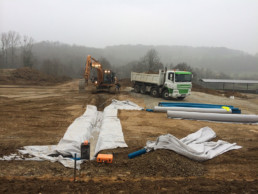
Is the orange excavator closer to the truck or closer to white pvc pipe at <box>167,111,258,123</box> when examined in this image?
the truck

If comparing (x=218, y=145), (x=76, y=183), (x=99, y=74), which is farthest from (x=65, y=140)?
(x=99, y=74)

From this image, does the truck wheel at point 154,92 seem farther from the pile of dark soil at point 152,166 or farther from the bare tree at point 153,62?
the bare tree at point 153,62

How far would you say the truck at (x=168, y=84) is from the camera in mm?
16875

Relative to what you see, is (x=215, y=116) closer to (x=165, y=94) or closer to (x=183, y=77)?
(x=183, y=77)

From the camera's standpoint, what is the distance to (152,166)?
484cm

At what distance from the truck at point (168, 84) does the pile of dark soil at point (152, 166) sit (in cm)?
1218

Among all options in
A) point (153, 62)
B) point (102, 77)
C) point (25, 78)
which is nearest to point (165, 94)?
point (102, 77)

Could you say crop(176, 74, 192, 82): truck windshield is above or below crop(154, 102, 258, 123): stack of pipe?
above

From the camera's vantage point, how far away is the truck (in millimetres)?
16875

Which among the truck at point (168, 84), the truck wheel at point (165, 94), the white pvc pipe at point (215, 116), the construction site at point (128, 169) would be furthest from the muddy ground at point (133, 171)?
the truck wheel at point (165, 94)

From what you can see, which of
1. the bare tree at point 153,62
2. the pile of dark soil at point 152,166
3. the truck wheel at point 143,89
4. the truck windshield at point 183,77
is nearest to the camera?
the pile of dark soil at point 152,166

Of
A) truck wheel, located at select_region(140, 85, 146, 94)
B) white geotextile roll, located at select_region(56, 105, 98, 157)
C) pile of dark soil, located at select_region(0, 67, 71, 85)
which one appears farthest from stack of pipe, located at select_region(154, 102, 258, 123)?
pile of dark soil, located at select_region(0, 67, 71, 85)

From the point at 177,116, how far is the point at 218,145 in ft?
14.5

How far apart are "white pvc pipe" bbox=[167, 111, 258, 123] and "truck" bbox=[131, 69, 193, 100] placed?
247 inches
